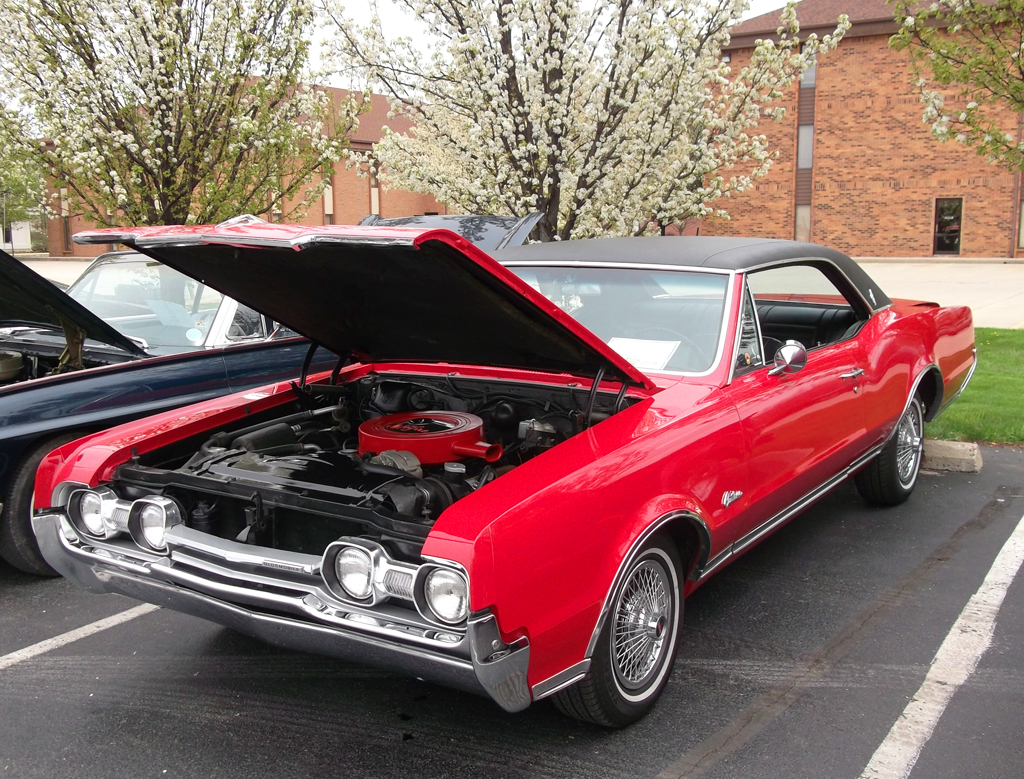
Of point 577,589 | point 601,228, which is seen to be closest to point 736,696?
point 577,589

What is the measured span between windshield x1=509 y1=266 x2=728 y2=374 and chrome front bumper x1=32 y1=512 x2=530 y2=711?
1.69 meters

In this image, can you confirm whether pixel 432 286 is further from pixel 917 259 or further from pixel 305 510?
pixel 917 259

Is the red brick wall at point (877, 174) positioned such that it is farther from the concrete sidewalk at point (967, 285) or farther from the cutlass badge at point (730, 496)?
the cutlass badge at point (730, 496)

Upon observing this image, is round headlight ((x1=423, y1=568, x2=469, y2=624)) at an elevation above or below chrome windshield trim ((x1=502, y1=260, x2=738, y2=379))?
below

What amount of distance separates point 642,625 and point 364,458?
4.05 ft

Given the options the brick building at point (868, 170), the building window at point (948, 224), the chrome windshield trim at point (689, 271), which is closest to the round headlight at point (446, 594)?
the chrome windshield trim at point (689, 271)

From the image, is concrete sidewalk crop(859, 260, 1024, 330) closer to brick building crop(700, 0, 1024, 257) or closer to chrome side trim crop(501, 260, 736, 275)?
brick building crop(700, 0, 1024, 257)

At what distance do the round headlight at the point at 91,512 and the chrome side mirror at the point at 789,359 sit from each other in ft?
8.69

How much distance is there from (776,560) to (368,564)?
104 inches

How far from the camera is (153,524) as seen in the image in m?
3.04

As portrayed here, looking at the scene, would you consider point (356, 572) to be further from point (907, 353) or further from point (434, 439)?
point (907, 353)

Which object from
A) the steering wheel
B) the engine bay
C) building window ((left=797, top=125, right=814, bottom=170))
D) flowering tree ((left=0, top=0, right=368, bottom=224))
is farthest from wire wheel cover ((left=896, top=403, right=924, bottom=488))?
building window ((left=797, top=125, right=814, bottom=170))

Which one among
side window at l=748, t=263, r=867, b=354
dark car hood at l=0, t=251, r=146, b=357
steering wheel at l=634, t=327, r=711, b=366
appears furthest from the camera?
side window at l=748, t=263, r=867, b=354

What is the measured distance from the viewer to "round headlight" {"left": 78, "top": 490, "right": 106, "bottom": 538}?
3141 mm
